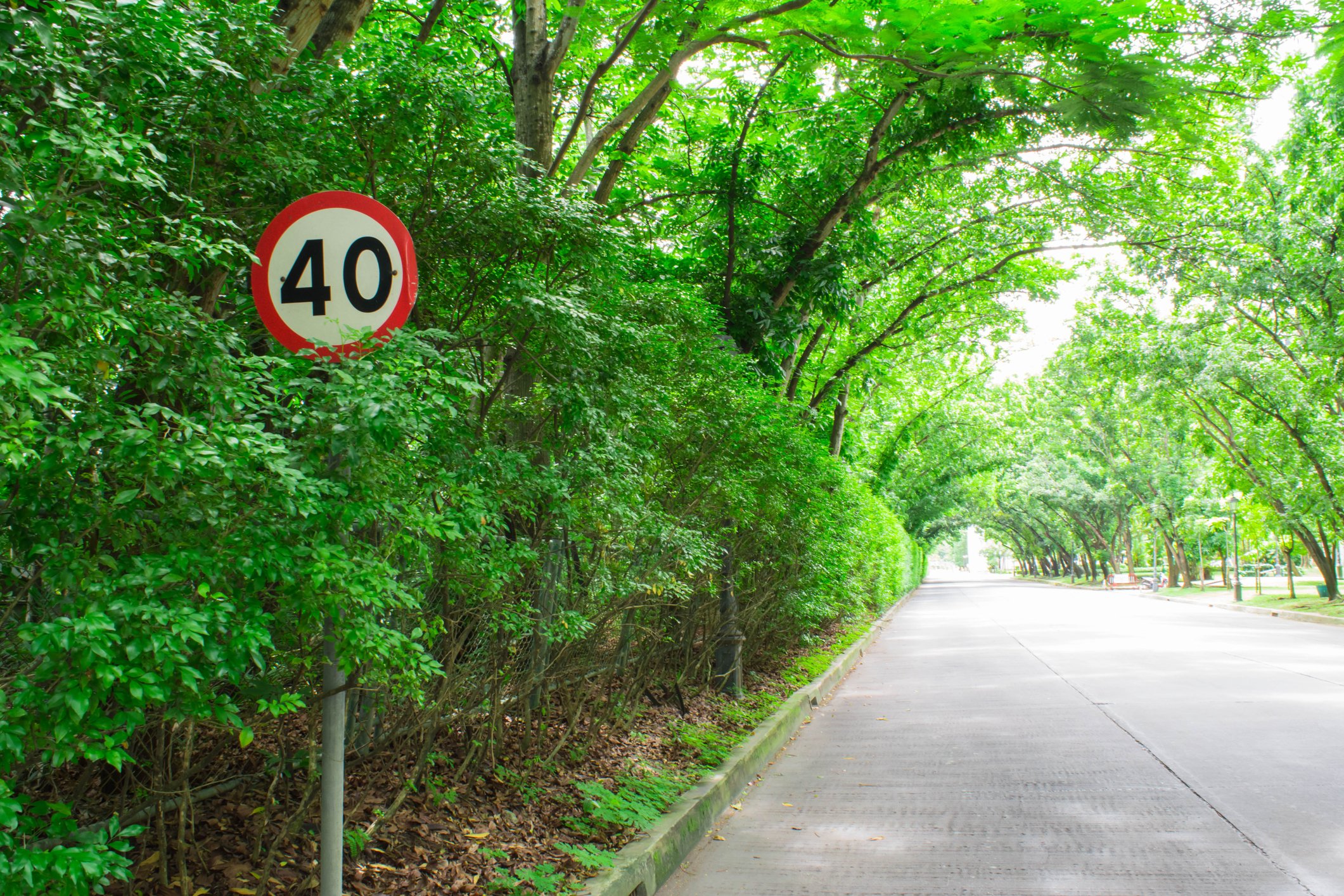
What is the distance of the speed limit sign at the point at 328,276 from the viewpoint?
2.97 metres

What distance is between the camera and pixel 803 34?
7.75 meters

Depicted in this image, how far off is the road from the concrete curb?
135 mm

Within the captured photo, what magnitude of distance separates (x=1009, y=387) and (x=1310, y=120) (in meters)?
18.8

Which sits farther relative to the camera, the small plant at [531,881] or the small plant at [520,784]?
the small plant at [520,784]

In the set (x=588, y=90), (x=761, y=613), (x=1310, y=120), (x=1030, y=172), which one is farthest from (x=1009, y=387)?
(x=588, y=90)

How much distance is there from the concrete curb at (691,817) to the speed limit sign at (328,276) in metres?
2.60

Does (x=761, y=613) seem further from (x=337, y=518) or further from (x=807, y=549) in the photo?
(x=337, y=518)

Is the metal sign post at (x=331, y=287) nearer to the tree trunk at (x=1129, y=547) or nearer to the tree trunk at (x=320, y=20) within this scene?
the tree trunk at (x=320, y=20)

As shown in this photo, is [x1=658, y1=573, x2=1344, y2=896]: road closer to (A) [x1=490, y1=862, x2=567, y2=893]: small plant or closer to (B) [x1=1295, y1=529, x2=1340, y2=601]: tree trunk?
(A) [x1=490, y1=862, x2=567, y2=893]: small plant

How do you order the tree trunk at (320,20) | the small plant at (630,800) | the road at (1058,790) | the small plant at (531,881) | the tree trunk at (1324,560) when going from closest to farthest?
1. the small plant at (531,881)
2. the tree trunk at (320,20)
3. the road at (1058,790)
4. the small plant at (630,800)
5. the tree trunk at (1324,560)

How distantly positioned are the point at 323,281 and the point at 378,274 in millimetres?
182

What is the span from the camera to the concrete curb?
4.24 meters

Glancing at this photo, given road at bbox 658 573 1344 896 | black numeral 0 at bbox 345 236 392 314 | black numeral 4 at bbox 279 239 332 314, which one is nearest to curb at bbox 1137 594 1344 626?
road at bbox 658 573 1344 896

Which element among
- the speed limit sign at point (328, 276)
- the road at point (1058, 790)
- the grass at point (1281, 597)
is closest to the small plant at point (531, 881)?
the road at point (1058, 790)
